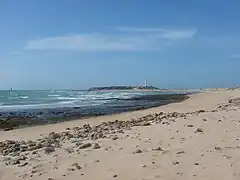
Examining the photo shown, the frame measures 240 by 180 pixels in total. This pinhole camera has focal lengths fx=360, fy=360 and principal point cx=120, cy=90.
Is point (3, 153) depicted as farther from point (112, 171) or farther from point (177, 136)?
point (177, 136)

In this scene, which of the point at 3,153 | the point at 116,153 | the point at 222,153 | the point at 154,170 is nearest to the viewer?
the point at 154,170

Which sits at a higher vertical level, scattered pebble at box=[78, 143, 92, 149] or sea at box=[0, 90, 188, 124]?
scattered pebble at box=[78, 143, 92, 149]

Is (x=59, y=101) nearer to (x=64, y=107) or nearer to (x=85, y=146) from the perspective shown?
(x=64, y=107)

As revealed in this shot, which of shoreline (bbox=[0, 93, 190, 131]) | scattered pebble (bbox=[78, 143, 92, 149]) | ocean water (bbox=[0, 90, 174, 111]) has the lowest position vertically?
shoreline (bbox=[0, 93, 190, 131])

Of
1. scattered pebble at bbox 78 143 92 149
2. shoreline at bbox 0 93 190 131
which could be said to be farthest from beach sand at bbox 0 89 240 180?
shoreline at bbox 0 93 190 131

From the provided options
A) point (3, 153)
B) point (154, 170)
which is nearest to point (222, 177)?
point (154, 170)

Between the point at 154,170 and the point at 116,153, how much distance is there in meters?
1.71

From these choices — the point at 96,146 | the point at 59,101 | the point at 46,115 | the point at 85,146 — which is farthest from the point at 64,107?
the point at 96,146

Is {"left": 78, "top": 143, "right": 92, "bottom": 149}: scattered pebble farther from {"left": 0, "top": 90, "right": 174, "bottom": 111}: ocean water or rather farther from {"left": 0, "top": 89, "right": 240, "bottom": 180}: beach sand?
{"left": 0, "top": 90, "right": 174, "bottom": 111}: ocean water

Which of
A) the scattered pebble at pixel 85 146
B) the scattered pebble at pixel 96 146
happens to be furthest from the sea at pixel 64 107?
the scattered pebble at pixel 96 146

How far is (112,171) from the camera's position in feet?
21.6

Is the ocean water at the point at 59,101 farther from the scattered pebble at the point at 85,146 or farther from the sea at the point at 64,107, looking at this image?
the scattered pebble at the point at 85,146

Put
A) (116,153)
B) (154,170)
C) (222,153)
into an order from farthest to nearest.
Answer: (116,153), (222,153), (154,170)

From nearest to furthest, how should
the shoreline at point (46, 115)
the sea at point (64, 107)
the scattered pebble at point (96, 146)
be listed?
1. the scattered pebble at point (96, 146)
2. the shoreline at point (46, 115)
3. the sea at point (64, 107)
